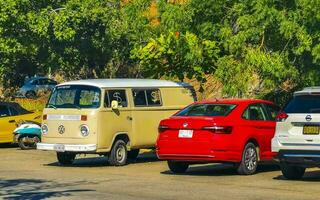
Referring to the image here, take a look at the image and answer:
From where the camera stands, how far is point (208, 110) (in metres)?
17.4

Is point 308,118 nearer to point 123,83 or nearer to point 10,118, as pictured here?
point 123,83


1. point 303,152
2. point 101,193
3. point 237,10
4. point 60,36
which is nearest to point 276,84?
point 237,10

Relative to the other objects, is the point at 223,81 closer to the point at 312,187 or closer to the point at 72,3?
the point at 312,187

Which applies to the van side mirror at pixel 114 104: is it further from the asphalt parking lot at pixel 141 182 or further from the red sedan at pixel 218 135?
the red sedan at pixel 218 135

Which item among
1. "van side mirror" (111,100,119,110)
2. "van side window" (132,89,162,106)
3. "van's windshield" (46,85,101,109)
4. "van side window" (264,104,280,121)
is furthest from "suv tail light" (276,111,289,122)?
"van side window" (132,89,162,106)

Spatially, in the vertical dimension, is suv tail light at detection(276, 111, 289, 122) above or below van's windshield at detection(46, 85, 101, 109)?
below

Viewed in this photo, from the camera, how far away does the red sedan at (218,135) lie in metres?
16.5

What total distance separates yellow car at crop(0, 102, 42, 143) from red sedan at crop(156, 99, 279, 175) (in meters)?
9.41

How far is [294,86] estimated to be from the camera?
22.5m

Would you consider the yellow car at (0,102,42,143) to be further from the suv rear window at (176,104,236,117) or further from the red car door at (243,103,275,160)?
→ the red car door at (243,103,275,160)

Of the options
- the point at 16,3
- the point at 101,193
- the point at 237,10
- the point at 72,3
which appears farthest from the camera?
the point at 72,3

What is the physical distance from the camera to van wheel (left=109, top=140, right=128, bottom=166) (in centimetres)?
1961

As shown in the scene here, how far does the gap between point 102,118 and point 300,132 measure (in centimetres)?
553

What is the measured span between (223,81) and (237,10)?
182cm
